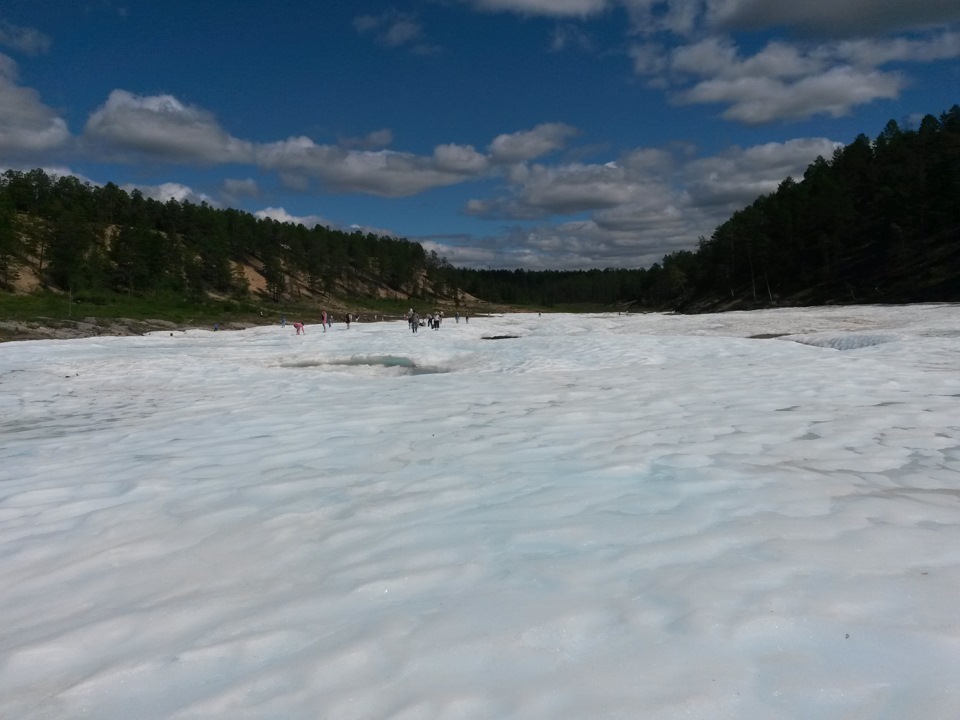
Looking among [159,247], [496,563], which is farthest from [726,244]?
[496,563]

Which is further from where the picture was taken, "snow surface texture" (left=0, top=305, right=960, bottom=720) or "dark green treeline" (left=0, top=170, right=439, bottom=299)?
"dark green treeline" (left=0, top=170, right=439, bottom=299)

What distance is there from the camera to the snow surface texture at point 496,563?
3197 mm

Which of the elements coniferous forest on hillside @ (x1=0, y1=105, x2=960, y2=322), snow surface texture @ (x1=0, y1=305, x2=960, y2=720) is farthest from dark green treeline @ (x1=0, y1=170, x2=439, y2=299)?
snow surface texture @ (x1=0, y1=305, x2=960, y2=720)

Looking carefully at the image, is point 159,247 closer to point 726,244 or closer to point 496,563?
point 726,244

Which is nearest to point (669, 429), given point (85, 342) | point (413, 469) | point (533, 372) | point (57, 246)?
point (413, 469)

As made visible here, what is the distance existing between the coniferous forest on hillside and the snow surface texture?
6608cm

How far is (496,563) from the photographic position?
466cm

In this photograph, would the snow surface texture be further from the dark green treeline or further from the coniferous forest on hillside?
the dark green treeline

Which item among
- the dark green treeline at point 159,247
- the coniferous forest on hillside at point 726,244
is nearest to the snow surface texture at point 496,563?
the coniferous forest on hillside at point 726,244

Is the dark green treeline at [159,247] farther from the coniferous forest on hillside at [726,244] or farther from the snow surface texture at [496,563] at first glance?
the snow surface texture at [496,563]

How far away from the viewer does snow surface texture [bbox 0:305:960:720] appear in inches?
126

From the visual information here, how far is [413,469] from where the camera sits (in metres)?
7.34

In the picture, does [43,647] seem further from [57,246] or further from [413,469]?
[57,246]

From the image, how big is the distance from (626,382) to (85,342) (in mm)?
30950
